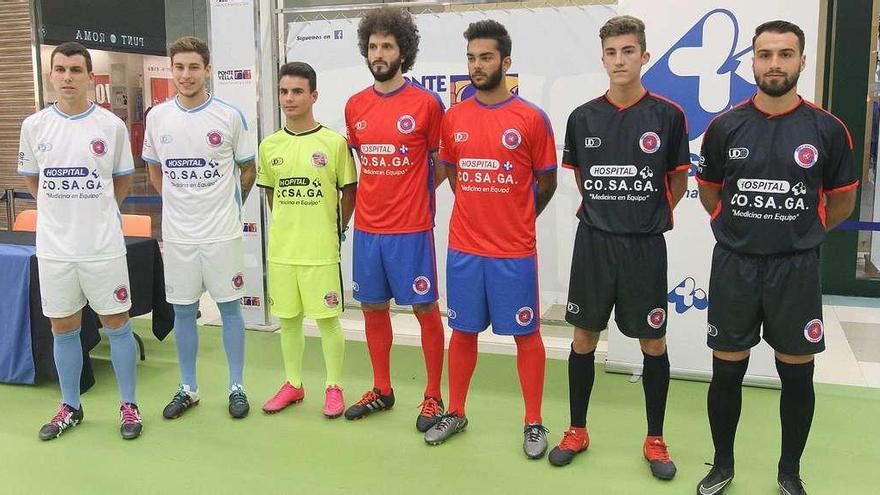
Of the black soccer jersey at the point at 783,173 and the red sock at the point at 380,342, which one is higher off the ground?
the black soccer jersey at the point at 783,173

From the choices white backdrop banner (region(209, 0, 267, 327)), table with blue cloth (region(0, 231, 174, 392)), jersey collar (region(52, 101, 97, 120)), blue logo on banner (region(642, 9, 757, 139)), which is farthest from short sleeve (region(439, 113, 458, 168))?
white backdrop banner (region(209, 0, 267, 327))

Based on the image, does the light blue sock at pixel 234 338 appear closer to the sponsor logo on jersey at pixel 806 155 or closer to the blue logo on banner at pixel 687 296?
the blue logo on banner at pixel 687 296

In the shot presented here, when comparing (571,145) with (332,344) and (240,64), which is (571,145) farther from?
(240,64)

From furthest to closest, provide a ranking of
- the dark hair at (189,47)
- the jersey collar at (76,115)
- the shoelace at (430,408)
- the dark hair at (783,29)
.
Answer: the shoelace at (430,408) → the dark hair at (189,47) → the jersey collar at (76,115) → the dark hair at (783,29)

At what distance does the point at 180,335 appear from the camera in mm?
3590

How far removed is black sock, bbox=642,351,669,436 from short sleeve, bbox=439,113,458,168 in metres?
1.10

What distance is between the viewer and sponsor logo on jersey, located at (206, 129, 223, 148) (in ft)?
11.0

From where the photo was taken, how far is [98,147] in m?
3.18

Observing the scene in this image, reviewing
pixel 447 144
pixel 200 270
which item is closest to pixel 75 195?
pixel 200 270

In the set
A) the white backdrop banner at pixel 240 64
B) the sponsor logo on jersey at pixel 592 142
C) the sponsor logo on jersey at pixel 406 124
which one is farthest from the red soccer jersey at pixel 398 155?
the white backdrop banner at pixel 240 64

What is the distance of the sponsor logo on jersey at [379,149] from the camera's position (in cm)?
326

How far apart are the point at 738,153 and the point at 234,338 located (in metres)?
2.37

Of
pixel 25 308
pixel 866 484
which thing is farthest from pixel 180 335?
pixel 866 484

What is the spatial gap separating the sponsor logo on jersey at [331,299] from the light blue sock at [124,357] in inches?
33.8
